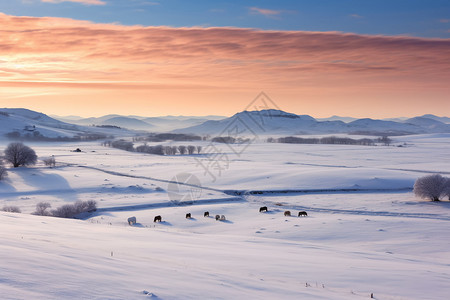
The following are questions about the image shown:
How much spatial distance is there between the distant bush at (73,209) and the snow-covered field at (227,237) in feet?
5.16

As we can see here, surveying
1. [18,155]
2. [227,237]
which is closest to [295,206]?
[227,237]

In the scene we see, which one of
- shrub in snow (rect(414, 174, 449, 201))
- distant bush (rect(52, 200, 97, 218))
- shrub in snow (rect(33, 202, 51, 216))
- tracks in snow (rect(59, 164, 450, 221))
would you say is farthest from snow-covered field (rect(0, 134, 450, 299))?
shrub in snow (rect(414, 174, 449, 201))

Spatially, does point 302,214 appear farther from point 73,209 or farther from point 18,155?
point 18,155

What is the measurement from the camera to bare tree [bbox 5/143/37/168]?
3152 inches

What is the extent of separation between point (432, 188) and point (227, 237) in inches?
1276

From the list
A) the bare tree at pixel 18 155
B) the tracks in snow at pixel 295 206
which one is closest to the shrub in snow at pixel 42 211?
the tracks in snow at pixel 295 206

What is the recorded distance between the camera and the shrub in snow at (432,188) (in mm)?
46938

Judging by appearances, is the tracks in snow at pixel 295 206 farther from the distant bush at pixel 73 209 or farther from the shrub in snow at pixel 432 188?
the shrub in snow at pixel 432 188

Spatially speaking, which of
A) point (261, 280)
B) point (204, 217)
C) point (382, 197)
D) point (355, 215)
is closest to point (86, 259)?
point (261, 280)

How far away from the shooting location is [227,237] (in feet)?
88.8

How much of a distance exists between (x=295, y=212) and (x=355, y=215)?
6702mm

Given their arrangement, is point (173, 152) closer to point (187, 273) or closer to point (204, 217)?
point (204, 217)

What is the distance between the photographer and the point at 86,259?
39.1 ft

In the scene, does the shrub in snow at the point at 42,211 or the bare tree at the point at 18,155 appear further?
the bare tree at the point at 18,155
